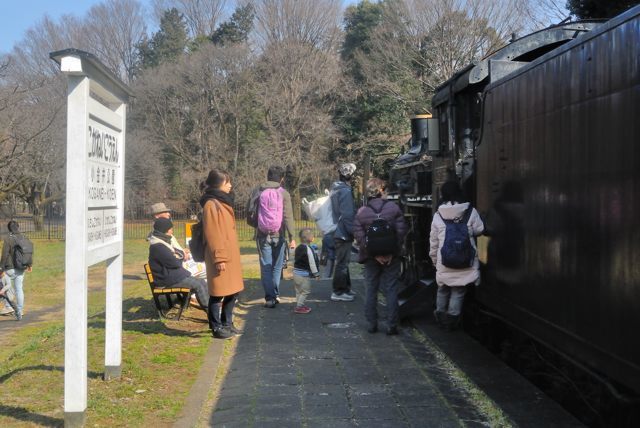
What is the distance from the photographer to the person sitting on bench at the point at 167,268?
815 cm

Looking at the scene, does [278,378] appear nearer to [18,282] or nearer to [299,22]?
[18,282]

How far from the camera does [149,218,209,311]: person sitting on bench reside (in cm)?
815

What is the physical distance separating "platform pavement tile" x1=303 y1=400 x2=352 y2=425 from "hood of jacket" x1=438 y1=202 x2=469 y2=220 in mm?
2289

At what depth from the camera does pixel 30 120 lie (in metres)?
31.2

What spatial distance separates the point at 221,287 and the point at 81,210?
259 cm

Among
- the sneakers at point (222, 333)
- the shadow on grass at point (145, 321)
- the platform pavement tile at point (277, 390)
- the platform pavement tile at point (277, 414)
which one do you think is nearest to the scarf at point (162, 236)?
the shadow on grass at point (145, 321)

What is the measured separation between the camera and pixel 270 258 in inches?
346

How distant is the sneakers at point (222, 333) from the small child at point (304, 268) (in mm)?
1504

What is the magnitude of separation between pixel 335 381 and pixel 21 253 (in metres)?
9.19

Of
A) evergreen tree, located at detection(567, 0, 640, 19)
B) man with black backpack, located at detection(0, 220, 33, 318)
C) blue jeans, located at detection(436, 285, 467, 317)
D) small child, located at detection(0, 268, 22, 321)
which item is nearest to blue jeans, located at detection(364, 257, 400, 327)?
blue jeans, located at detection(436, 285, 467, 317)

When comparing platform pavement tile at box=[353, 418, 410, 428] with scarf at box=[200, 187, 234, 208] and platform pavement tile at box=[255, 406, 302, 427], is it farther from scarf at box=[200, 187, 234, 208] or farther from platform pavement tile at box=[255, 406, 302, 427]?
scarf at box=[200, 187, 234, 208]

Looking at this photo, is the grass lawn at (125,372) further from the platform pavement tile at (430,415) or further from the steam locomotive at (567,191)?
the steam locomotive at (567,191)

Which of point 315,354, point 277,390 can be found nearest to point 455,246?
point 315,354

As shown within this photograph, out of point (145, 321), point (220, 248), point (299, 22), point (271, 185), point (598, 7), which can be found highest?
point (299, 22)
